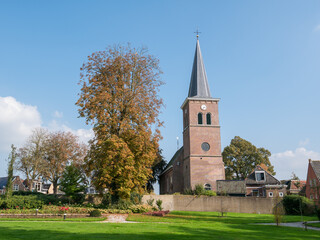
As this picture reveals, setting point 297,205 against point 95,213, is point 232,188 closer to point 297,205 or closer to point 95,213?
point 297,205

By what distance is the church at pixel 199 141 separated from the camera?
43.6m

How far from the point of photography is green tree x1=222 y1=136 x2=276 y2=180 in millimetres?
61781

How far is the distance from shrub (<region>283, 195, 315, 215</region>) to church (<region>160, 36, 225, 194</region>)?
1097cm

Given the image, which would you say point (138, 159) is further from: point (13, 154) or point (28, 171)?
point (28, 171)

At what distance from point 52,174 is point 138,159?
2636 cm

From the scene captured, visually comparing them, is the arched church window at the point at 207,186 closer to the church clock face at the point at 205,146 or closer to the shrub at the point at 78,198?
the church clock face at the point at 205,146

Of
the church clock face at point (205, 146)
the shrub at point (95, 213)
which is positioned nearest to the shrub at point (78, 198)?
the shrub at point (95, 213)

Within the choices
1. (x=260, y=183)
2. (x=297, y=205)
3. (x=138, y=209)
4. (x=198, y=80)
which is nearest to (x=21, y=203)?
(x=138, y=209)

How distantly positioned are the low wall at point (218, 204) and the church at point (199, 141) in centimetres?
709

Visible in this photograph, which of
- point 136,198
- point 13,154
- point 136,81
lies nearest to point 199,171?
point 136,198

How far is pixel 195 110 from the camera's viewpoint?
46.6m

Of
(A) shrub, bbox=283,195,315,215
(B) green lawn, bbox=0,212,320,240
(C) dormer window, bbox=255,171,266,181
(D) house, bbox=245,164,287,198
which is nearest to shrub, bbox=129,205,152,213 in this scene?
(B) green lawn, bbox=0,212,320,240

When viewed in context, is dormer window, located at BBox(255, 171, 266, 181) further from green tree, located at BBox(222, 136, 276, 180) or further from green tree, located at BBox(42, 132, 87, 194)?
green tree, located at BBox(42, 132, 87, 194)

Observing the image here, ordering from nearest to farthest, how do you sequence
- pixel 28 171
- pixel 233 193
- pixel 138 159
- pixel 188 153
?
1. pixel 138 159
2. pixel 233 193
3. pixel 188 153
4. pixel 28 171
